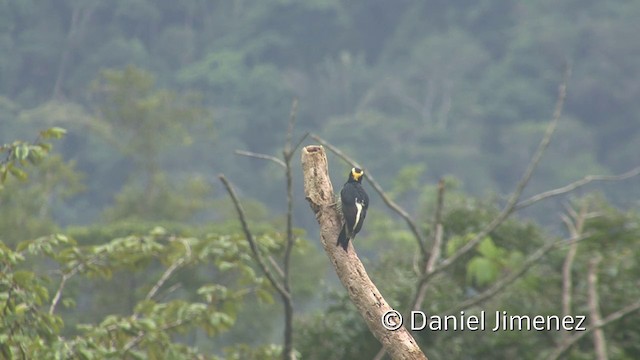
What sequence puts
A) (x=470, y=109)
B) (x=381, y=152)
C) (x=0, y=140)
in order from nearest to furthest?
(x=0, y=140), (x=381, y=152), (x=470, y=109)

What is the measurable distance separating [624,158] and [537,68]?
22.1ft

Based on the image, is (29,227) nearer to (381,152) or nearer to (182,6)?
(381,152)

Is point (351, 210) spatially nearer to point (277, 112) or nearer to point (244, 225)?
point (244, 225)

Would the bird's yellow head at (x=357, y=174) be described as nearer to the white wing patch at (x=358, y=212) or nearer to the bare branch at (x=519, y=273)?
the white wing patch at (x=358, y=212)

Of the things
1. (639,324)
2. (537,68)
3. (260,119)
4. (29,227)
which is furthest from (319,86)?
(639,324)

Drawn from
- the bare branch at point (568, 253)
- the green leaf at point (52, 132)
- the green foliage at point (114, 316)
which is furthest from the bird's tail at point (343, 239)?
the green leaf at point (52, 132)

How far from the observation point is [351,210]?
5512 mm

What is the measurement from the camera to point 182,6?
203ft

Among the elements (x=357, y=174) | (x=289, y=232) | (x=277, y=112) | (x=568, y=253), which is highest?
(x=277, y=112)

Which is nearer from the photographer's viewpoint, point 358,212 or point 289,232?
point 358,212

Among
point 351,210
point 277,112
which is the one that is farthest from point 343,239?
point 277,112

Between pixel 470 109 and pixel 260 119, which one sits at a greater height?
pixel 470 109

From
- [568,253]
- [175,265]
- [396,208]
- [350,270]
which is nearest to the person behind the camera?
[350,270]

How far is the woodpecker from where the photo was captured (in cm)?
543
